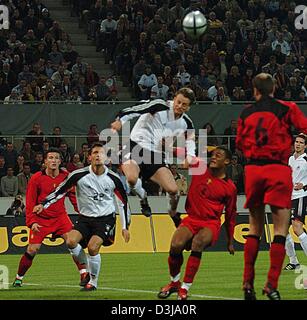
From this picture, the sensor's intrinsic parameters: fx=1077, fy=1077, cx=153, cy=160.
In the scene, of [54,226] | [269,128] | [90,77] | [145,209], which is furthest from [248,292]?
[90,77]

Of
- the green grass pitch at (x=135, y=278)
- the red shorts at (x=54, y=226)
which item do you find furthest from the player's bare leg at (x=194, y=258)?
the red shorts at (x=54, y=226)

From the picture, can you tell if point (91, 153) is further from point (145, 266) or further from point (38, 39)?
point (38, 39)

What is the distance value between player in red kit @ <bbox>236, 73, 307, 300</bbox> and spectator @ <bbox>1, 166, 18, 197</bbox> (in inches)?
522

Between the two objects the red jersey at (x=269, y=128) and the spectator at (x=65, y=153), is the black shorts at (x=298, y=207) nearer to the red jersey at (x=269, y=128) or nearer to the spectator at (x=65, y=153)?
the red jersey at (x=269, y=128)

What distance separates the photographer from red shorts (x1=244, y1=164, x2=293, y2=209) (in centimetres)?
1103

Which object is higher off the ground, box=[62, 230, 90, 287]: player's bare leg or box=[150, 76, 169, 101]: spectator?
box=[150, 76, 169, 101]: spectator

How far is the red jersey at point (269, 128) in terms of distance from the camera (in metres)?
11.0

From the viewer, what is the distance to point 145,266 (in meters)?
19.1

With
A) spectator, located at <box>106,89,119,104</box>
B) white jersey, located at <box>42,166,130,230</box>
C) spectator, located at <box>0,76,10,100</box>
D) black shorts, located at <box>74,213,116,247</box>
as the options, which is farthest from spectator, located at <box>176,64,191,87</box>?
black shorts, located at <box>74,213,116,247</box>

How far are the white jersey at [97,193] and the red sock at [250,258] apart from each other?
11.3ft

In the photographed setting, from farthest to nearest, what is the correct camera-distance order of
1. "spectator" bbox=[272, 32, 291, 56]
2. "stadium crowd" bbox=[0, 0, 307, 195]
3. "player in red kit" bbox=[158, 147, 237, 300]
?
1. "spectator" bbox=[272, 32, 291, 56]
2. "stadium crowd" bbox=[0, 0, 307, 195]
3. "player in red kit" bbox=[158, 147, 237, 300]

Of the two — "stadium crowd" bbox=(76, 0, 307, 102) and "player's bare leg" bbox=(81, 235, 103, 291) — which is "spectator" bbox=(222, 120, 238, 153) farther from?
"player's bare leg" bbox=(81, 235, 103, 291)

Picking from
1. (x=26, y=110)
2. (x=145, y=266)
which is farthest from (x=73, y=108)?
(x=145, y=266)

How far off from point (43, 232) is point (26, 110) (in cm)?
923
